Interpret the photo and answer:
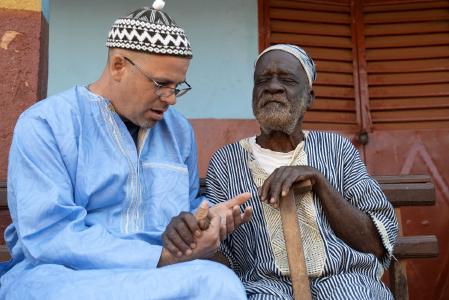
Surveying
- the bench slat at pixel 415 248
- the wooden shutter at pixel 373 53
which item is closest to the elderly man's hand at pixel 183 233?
the bench slat at pixel 415 248

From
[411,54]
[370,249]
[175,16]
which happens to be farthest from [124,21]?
[411,54]

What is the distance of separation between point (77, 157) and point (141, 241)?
41cm

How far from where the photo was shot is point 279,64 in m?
3.43

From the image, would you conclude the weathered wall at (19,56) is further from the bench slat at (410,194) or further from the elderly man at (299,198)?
the bench slat at (410,194)

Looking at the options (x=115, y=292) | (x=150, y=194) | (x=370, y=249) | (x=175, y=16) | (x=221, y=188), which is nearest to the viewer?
(x=115, y=292)

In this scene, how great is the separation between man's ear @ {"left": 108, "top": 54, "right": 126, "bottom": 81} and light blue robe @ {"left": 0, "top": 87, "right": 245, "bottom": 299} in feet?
0.38

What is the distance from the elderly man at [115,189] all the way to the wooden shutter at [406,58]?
2488 millimetres

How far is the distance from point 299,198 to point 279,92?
0.52 m

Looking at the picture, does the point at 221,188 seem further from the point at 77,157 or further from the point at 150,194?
the point at 77,157

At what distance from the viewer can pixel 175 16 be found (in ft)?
16.9

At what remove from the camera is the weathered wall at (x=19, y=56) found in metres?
3.52

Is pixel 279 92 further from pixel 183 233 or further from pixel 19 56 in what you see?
pixel 19 56

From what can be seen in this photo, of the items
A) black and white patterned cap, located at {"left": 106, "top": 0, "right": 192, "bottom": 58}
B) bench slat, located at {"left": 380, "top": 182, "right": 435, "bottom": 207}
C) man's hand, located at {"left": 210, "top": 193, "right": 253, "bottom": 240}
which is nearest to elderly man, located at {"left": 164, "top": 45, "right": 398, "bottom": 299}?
man's hand, located at {"left": 210, "top": 193, "right": 253, "bottom": 240}

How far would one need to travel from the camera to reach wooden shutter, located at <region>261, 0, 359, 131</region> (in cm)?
525
